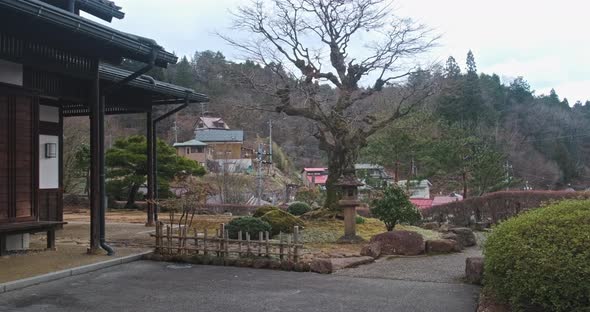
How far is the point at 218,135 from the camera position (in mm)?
53812

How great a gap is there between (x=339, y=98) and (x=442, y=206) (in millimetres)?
9004

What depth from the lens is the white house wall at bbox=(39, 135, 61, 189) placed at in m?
11.7

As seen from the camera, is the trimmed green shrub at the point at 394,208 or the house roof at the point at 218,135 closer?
the trimmed green shrub at the point at 394,208

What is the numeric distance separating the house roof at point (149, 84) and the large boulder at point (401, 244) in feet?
21.4

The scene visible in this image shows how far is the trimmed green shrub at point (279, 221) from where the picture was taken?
12.1 metres

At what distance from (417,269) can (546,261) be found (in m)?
3.98

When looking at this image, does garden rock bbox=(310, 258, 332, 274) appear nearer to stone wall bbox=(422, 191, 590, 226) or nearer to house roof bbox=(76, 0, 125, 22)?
house roof bbox=(76, 0, 125, 22)

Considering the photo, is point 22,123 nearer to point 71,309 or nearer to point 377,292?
point 71,309

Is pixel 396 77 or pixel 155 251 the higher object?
pixel 396 77

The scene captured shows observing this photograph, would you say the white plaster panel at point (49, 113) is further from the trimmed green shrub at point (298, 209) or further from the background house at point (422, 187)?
the background house at point (422, 187)

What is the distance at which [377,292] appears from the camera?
6.61 meters

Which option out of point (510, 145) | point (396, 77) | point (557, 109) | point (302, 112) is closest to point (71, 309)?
point (302, 112)

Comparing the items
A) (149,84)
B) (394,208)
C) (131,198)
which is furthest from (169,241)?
(131,198)

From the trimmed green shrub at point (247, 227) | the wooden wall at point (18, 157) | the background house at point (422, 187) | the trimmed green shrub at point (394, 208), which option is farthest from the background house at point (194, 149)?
the wooden wall at point (18, 157)
